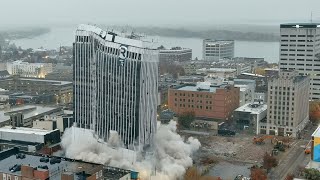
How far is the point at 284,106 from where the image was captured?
19.6 metres

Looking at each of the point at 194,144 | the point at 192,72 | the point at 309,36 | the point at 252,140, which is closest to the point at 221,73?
the point at 192,72

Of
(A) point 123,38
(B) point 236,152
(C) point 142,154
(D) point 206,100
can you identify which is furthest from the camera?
(D) point 206,100

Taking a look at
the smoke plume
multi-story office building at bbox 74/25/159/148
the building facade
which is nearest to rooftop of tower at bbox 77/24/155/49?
multi-story office building at bbox 74/25/159/148

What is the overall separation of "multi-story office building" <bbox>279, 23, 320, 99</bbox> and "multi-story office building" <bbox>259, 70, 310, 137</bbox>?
6003 millimetres

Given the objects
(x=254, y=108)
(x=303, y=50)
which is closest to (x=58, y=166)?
(x=254, y=108)

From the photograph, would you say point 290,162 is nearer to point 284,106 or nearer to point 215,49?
point 284,106

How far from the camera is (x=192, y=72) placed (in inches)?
1449

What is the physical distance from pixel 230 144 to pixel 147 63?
558 centimetres

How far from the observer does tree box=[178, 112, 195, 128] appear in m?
20.4

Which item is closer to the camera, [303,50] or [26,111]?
[26,111]

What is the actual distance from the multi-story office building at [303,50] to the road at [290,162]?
798 centimetres

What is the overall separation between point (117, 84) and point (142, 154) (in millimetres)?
2145

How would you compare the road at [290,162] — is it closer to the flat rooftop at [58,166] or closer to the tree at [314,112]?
the tree at [314,112]

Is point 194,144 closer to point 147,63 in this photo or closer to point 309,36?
point 147,63
